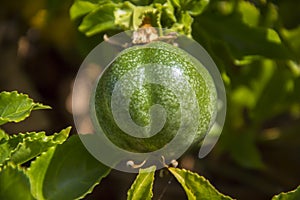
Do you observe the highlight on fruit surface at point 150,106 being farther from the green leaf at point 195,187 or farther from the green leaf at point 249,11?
the green leaf at point 249,11

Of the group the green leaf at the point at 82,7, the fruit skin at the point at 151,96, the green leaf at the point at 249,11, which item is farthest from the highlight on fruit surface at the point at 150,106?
the green leaf at the point at 249,11

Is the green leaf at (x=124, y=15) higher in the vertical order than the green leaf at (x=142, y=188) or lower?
higher

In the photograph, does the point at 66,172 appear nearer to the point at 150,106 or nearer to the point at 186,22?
the point at 150,106

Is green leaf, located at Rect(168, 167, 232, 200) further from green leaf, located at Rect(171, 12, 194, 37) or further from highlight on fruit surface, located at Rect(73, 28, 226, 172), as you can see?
green leaf, located at Rect(171, 12, 194, 37)

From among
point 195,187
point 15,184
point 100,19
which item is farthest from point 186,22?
point 15,184

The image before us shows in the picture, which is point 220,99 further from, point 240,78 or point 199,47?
point 240,78

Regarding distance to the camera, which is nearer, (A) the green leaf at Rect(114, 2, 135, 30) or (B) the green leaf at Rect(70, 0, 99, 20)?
(A) the green leaf at Rect(114, 2, 135, 30)

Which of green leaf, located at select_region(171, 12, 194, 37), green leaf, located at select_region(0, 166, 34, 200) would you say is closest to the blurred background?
green leaf, located at select_region(171, 12, 194, 37)
